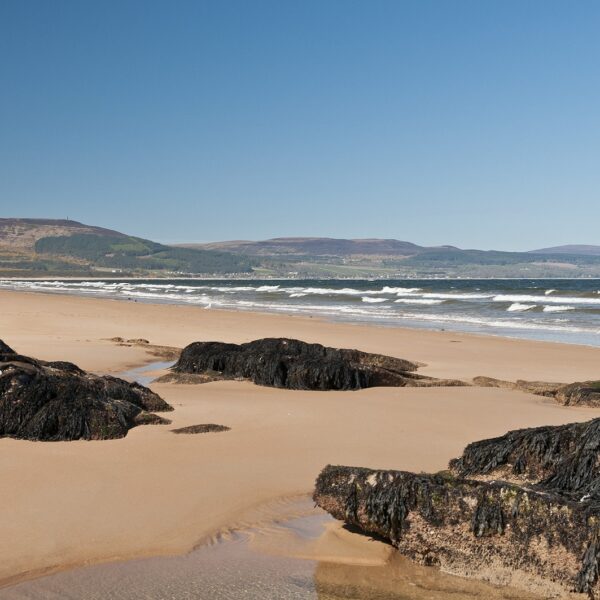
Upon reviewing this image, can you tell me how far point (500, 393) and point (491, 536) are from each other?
7.07 metres

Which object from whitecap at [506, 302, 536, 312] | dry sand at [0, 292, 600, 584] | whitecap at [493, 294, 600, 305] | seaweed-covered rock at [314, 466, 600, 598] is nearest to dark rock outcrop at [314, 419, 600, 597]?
seaweed-covered rock at [314, 466, 600, 598]

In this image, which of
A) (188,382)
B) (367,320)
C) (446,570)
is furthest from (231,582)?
(367,320)

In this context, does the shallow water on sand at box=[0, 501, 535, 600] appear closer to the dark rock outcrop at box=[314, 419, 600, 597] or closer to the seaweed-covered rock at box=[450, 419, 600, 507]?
the dark rock outcrop at box=[314, 419, 600, 597]

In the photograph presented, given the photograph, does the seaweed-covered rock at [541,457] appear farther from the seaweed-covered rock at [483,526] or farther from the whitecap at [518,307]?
the whitecap at [518,307]

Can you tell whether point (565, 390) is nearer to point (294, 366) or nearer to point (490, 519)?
point (294, 366)

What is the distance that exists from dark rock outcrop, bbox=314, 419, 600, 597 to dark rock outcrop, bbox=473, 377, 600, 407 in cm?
502

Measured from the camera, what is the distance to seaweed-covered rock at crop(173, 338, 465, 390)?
1087 cm

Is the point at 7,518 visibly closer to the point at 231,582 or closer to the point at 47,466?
the point at 47,466

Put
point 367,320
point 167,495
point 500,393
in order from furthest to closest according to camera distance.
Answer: point 367,320 < point 500,393 < point 167,495

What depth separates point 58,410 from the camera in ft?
23.9

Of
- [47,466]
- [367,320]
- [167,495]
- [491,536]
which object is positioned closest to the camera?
[491,536]

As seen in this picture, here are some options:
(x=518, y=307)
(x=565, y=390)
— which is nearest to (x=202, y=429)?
(x=565, y=390)

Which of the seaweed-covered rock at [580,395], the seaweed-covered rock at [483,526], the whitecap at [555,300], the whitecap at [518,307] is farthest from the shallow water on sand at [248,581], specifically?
the whitecap at [555,300]

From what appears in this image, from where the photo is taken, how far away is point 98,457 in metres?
6.53
